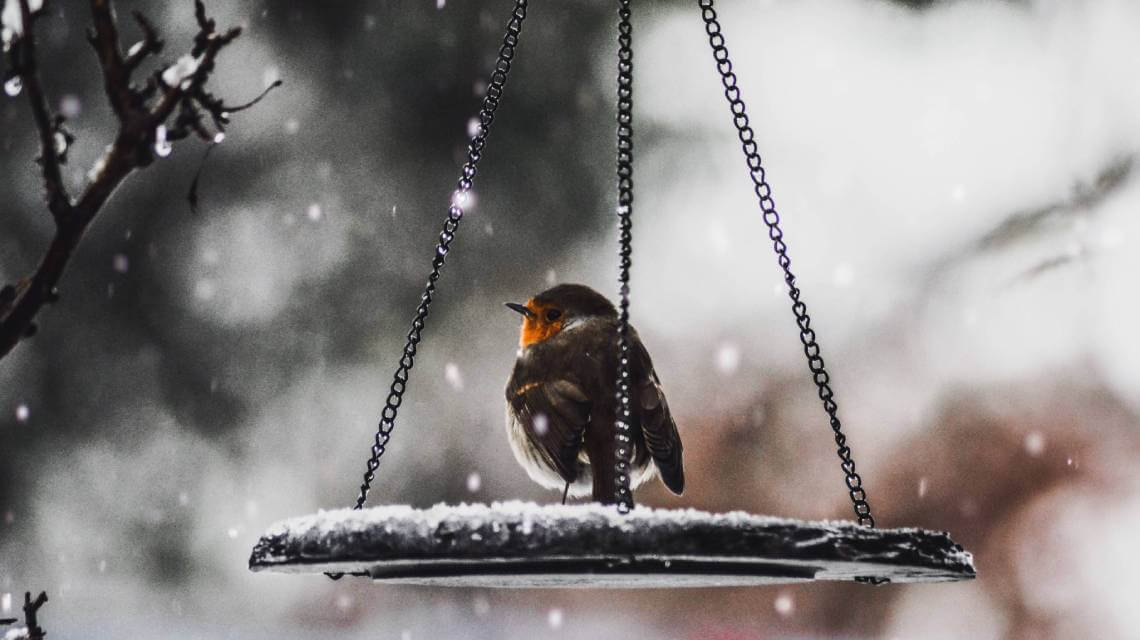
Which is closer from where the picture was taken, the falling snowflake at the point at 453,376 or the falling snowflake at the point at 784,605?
the falling snowflake at the point at 784,605

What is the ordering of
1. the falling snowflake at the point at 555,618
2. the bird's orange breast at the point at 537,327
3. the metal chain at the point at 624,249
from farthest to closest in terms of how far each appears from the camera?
the falling snowflake at the point at 555,618, the bird's orange breast at the point at 537,327, the metal chain at the point at 624,249

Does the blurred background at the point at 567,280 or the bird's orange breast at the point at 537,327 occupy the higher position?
the blurred background at the point at 567,280

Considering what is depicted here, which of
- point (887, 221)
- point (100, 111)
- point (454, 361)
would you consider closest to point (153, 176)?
point (100, 111)

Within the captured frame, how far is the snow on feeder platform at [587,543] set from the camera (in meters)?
1.07

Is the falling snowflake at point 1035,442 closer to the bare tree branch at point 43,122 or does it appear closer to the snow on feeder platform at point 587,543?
the snow on feeder platform at point 587,543

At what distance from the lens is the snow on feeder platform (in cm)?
107

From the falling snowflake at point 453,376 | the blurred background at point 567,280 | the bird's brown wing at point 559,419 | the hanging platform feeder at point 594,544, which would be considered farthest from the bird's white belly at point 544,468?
the falling snowflake at point 453,376

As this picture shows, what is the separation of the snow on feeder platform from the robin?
605mm

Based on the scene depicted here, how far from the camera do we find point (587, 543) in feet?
3.50

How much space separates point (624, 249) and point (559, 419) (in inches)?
17.5

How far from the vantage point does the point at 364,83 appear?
476 centimetres

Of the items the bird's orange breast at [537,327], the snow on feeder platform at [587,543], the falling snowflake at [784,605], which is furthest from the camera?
the falling snowflake at [784,605]

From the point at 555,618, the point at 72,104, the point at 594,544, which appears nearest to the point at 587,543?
the point at 594,544

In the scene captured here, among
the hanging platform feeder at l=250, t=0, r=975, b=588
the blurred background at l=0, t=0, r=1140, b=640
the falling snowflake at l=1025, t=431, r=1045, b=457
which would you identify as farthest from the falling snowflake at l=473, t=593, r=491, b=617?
the hanging platform feeder at l=250, t=0, r=975, b=588
